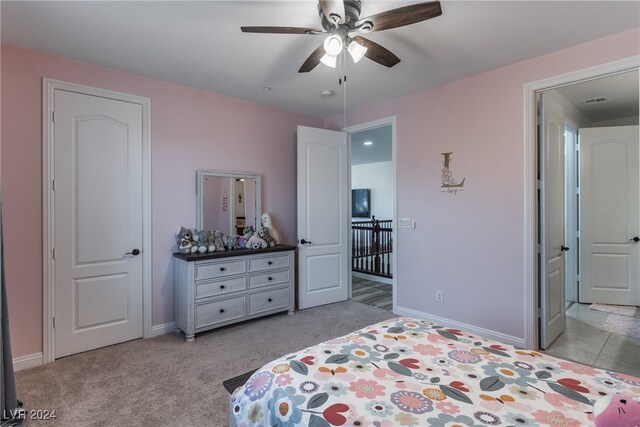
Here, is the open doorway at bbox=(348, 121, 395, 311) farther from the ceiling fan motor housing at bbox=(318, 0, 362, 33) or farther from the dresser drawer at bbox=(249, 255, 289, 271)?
the ceiling fan motor housing at bbox=(318, 0, 362, 33)

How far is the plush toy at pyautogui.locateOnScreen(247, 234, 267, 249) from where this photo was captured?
3670mm

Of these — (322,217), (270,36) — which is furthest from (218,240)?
(270,36)

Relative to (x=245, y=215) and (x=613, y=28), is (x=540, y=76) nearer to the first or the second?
(x=613, y=28)

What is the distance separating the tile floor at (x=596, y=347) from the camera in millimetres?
2646

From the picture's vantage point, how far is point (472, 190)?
10.5ft

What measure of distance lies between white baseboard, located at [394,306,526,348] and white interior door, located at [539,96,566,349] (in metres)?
0.22

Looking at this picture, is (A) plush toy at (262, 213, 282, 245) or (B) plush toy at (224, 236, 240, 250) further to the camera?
(A) plush toy at (262, 213, 282, 245)

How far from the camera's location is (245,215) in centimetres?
390

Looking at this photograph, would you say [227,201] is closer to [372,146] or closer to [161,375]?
[161,375]

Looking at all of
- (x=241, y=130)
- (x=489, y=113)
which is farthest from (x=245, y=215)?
(x=489, y=113)

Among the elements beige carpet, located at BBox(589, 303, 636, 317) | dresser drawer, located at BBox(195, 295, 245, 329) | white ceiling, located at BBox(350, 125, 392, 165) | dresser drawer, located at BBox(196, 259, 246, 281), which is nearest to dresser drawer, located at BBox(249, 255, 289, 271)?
dresser drawer, located at BBox(196, 259, 246, 281)

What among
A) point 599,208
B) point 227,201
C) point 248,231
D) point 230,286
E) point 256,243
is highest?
point 227,201

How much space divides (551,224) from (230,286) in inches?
124

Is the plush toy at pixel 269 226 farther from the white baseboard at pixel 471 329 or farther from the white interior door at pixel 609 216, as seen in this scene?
the white interior door at pixel 609 216
